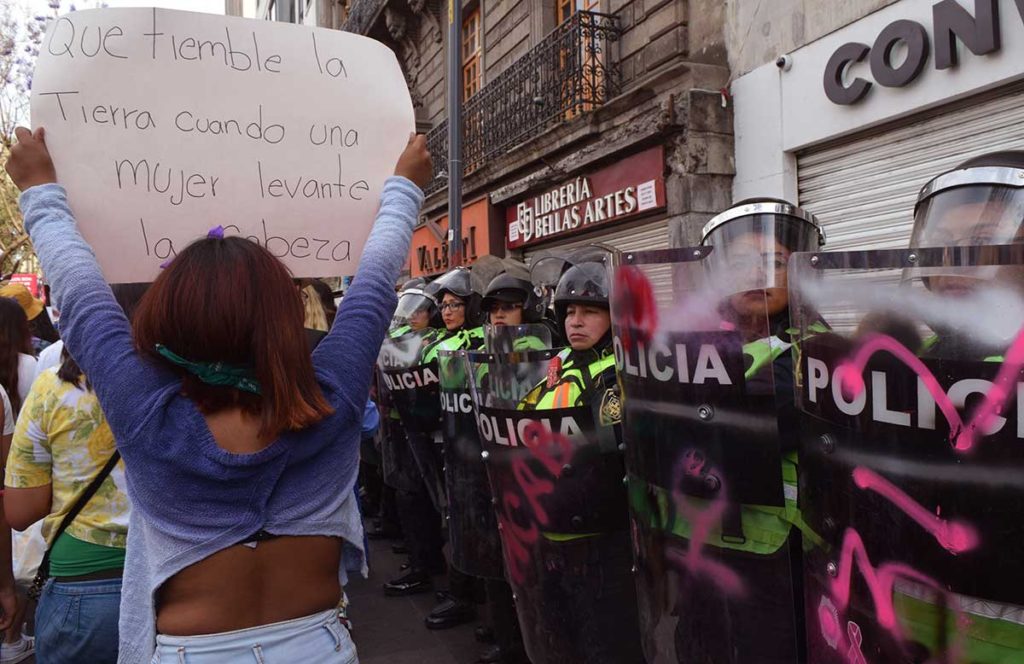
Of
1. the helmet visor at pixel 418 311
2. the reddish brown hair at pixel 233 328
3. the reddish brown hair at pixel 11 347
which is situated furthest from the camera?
the helmet visor at pixel 418 311

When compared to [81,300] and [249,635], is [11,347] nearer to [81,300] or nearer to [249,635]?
[81,300]

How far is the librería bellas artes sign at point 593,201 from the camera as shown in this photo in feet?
29.7

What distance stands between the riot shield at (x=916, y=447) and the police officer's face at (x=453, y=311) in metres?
3.90

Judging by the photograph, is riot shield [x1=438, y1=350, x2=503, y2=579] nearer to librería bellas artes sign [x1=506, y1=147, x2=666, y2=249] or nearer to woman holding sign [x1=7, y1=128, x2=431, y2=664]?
woman holding sign [x1=7, y1=128, x2=431, y2=664]

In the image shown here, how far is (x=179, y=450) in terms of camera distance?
1343 mm

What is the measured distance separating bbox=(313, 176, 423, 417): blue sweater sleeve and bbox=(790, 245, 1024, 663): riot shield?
804 millimetres

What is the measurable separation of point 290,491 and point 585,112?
915 centimetres

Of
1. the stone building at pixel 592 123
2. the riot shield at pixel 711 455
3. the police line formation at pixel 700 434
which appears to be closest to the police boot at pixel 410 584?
the police line formation at pixel 700 434

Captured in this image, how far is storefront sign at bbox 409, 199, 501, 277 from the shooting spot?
1356cm

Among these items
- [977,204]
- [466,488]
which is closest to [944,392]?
[977,204]

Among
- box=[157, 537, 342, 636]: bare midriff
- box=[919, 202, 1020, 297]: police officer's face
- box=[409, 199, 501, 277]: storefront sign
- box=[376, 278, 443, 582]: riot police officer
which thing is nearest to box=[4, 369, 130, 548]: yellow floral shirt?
box=[157, 537, 342, 636]: bare midriff

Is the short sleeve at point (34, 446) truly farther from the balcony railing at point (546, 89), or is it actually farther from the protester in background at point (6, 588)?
the balcony railing at point (546, 89)

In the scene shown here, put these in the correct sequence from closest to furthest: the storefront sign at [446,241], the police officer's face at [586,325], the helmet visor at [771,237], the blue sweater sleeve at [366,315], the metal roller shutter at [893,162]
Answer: the blue sweater sleeve at [366,315]
the helmet visor at [771,237]
the police officer's face at [586,325]
the metal roller shutter at [893,162]
the storefront sign at [446,241]

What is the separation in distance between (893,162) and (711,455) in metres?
5.73
